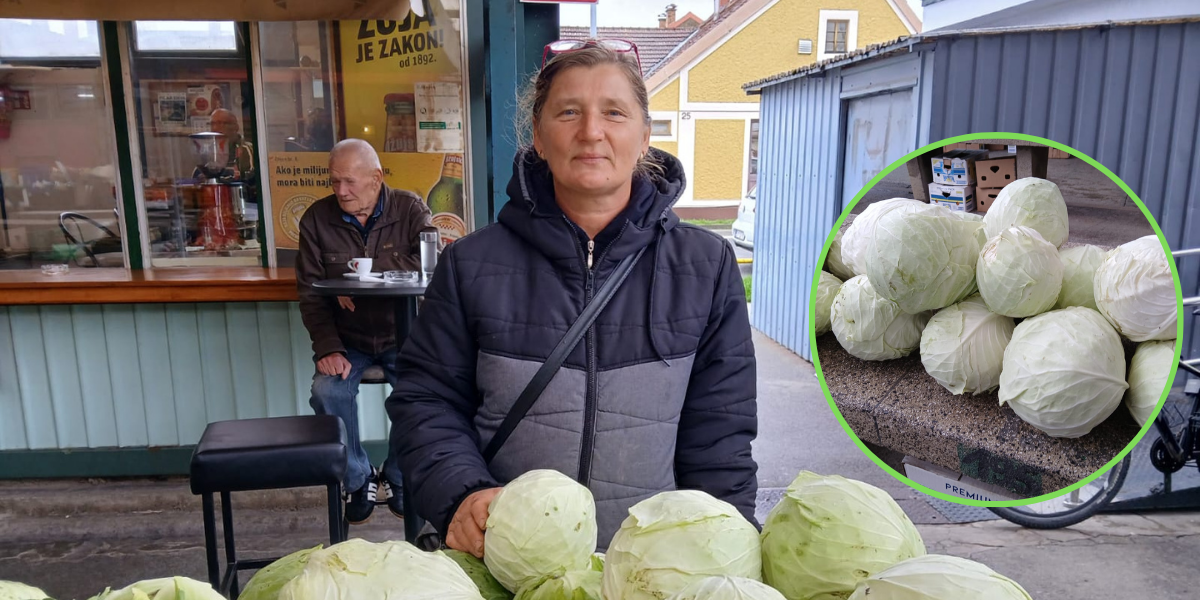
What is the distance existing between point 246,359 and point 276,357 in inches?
6.8

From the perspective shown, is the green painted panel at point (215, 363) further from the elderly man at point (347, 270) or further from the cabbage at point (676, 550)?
the cabbage at point (676, 550)

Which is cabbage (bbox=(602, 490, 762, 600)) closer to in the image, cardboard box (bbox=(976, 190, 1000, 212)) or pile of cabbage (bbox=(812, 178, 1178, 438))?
pile of cabbage (bbox=(812, 178, 1178, 438))

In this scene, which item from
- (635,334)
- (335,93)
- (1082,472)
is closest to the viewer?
(1082,472)

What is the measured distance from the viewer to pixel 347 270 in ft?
12.2

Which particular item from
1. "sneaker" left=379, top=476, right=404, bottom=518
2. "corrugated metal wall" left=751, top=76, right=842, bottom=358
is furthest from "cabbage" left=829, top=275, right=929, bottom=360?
"corrugated metal wall" left=751, top=76, right=842, bottom=358

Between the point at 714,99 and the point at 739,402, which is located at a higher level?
the point at 714,99

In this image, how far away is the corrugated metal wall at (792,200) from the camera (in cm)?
640

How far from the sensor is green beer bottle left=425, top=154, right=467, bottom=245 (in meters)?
4.29

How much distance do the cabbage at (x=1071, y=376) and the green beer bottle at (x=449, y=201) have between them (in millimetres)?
3293

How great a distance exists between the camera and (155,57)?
4.20 meters

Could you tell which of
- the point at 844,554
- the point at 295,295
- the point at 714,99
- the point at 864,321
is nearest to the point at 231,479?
the point at 295,295

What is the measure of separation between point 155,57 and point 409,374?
3565 millimetres

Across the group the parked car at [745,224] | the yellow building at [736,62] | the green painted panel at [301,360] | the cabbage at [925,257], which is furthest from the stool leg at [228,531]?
the yellow building at [736,62]

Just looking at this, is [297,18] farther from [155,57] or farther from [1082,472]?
[1082,472]
